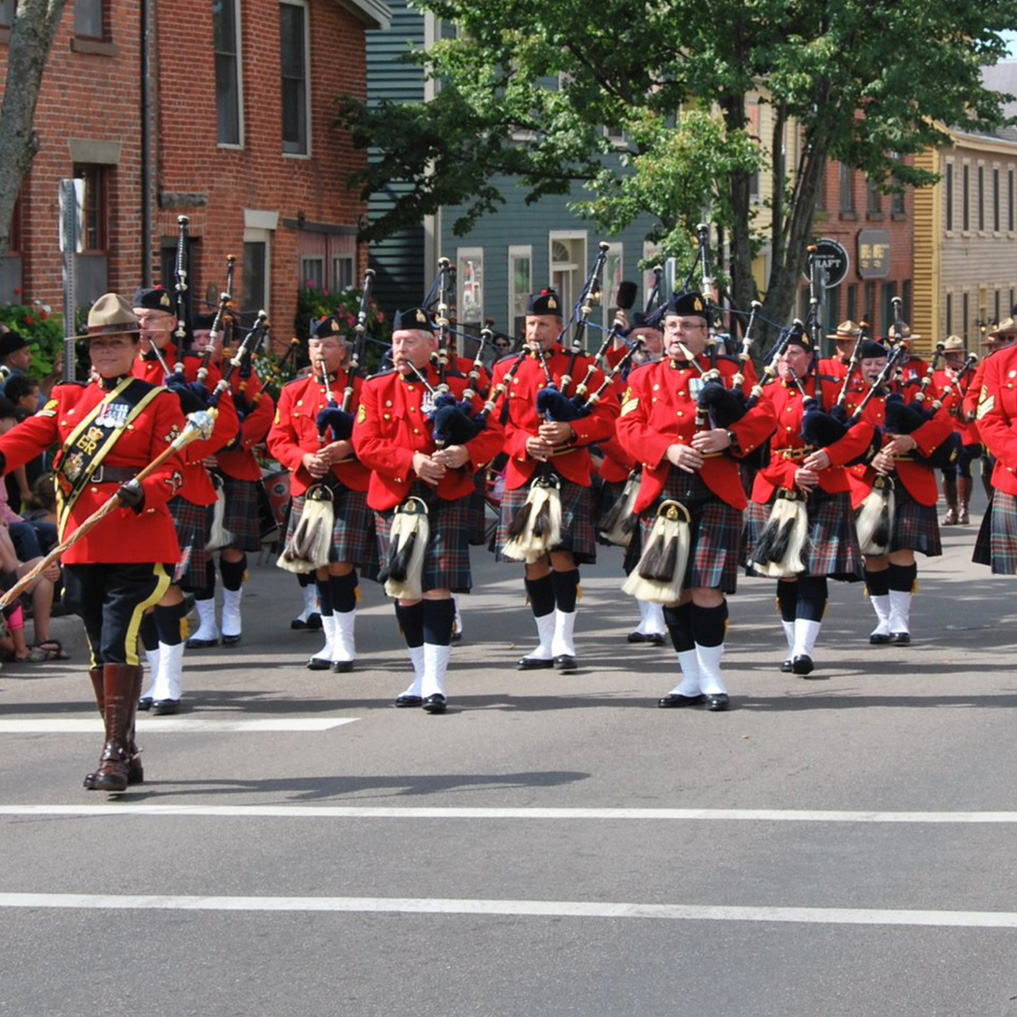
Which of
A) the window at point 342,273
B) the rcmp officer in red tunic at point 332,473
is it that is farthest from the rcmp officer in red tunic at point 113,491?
the window at point 342,273

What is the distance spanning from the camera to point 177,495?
1241 cm

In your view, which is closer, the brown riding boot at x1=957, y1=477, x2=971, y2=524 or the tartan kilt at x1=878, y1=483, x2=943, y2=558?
the tartan kilt at x1=878, y1=483, x2=943, y2=558

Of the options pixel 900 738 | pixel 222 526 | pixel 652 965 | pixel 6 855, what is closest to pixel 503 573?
pixel 222 526

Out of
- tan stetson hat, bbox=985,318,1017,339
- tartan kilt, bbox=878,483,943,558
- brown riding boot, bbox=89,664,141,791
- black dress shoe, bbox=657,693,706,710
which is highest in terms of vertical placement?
tan stetson hat, bbox=985,318,1017,339

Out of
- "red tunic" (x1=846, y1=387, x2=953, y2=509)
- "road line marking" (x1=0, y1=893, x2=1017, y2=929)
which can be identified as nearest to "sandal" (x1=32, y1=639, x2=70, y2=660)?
"red tunic" (x1=846, y1=387, x2=953, y2=509)

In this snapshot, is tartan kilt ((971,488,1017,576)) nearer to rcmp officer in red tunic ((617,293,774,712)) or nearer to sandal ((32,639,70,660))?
rcmp officer in red tunic ((617,293,774,712))

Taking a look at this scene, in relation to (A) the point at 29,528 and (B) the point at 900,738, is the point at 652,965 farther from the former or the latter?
(A) the point at 29,528

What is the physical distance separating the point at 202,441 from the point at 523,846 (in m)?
4.87

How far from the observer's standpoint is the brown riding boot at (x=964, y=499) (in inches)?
894

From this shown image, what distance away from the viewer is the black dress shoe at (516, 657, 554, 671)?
12.5 metres

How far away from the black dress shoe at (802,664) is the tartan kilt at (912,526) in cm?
167

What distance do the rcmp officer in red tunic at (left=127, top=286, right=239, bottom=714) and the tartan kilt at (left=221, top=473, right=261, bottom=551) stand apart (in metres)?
0.46

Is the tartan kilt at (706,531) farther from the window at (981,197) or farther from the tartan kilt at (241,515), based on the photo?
the window at (981,197)

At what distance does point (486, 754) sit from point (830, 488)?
11.8 feet
